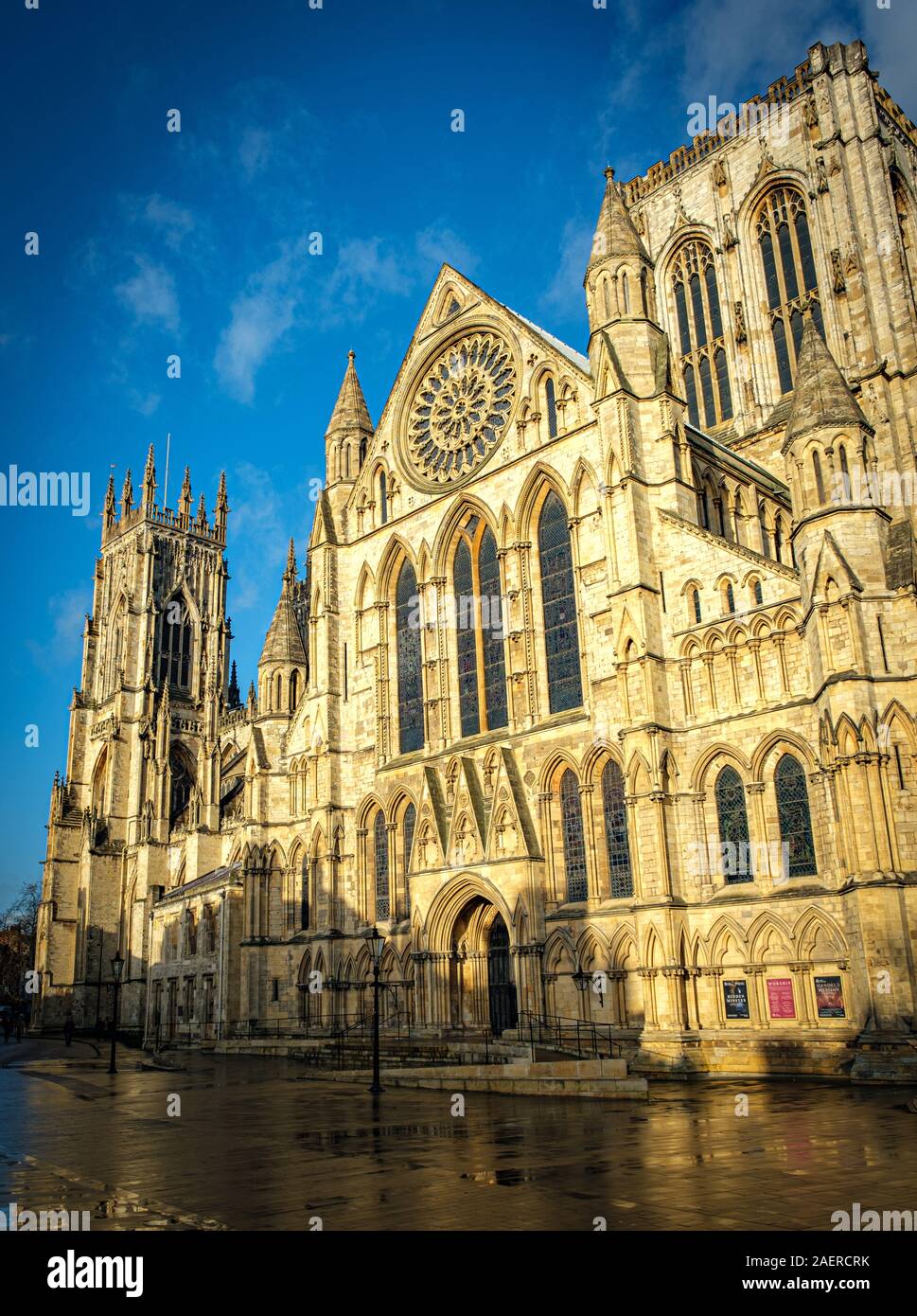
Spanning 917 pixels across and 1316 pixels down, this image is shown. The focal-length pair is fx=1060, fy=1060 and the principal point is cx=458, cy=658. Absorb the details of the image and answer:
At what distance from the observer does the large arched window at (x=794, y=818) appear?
25.1 metres

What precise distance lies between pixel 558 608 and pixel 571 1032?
12.3 meters

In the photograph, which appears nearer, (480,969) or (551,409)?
(480,969)

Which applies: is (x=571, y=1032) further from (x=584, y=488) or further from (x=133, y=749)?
(x=133, y=749)

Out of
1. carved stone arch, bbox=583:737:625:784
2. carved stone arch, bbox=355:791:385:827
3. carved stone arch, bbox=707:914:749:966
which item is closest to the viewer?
carved stone arch, bbox=707:914:749:966

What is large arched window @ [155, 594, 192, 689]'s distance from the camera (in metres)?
82.9

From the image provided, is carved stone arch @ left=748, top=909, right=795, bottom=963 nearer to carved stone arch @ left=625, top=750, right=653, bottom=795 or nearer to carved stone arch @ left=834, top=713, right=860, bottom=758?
carved stone arch @ left=625, top=750, right=653, bottom=795

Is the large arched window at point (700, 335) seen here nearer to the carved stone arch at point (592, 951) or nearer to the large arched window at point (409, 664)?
the large arched window at point (409, 664)

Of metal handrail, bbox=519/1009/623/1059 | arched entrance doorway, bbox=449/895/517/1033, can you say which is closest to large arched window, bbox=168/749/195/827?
arched entrance doorway, bbox=449/895/517/1033

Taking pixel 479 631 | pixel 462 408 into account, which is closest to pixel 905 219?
pixel 462 408

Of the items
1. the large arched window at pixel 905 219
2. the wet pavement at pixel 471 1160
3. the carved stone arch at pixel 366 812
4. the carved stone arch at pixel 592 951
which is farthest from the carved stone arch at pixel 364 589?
the large arched window at pixel 905 219

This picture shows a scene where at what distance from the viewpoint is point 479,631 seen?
35.0m

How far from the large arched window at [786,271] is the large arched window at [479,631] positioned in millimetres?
19264

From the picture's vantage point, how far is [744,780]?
86.3 feet

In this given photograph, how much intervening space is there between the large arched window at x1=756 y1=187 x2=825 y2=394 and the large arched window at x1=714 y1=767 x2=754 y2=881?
2596 centimetres
